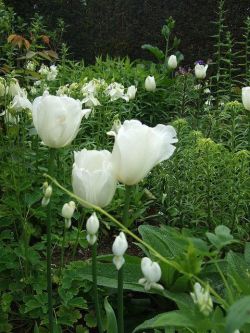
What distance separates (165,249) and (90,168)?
3.05ft

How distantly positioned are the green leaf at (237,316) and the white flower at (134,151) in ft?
1.67

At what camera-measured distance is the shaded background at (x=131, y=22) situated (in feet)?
27.0

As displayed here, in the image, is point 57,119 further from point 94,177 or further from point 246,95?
point 246,95

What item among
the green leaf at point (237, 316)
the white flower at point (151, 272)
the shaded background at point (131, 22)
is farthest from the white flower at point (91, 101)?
the shaded background at point (131, 22)

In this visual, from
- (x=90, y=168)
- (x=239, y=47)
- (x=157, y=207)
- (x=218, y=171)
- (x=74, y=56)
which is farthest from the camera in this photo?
(x=74, y=56)

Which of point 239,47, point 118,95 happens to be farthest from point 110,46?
point 118,95

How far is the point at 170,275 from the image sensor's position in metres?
2.19

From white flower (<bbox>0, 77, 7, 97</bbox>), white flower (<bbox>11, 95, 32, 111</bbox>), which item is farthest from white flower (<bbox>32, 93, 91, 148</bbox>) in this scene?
white flower (<bbox>0, 77, 7, 97</bbox>)

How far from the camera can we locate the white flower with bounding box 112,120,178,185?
1396 millimetres

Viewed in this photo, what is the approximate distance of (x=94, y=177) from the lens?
1372 millimetres

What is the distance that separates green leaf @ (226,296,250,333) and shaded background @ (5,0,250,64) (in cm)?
747

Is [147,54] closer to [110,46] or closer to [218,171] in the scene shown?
[110,46]

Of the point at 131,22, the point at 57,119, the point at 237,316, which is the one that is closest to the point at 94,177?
the point at 57,119

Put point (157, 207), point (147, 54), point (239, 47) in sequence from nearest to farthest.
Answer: point (157, 207) < point (239, 47) < point (147, 54)
